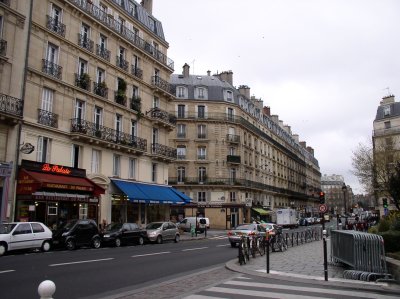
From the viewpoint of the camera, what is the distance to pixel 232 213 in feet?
174

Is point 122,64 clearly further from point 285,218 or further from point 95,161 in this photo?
point 285,218

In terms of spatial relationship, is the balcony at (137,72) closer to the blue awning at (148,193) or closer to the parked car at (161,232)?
the blue awning at (148,193)

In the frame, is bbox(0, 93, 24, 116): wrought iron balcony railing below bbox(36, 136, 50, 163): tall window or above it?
above

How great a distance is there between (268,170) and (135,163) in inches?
1540

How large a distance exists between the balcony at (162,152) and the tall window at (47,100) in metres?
11.2

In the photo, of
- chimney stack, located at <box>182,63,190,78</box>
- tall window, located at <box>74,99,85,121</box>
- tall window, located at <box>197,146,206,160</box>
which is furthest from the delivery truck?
tall window, located at <box>74,99,85,121</box>

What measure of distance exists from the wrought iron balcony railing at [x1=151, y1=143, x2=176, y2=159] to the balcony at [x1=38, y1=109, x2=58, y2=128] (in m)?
11.1

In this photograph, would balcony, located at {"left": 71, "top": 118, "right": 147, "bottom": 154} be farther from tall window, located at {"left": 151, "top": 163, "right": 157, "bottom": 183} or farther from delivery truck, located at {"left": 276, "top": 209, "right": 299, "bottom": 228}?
delivery truck, located at {"left": 276, "top": 209, "right": 299, "bottom": 228}

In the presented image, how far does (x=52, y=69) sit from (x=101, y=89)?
4.48m

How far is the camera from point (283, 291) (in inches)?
349

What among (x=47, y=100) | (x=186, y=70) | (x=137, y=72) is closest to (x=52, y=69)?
(x=47, y=100)

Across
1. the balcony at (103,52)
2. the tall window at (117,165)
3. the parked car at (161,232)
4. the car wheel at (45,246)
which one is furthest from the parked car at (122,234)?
the balcony at (103,52)

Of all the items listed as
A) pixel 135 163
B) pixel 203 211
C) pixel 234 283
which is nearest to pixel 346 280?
pixel 234 283

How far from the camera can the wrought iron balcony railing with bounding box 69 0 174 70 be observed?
28.0m
